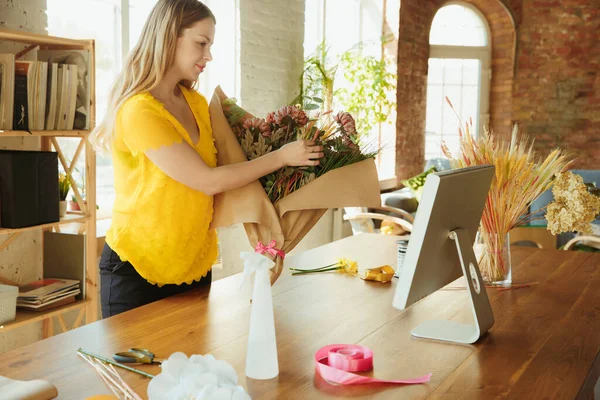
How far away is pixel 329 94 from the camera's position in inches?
250

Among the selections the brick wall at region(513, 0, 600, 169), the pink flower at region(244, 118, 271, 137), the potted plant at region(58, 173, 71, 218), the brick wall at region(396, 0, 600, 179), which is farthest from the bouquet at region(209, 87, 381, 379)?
the brick wall at region(513, 0, 600, 169)

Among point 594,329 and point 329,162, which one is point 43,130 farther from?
point 594,329

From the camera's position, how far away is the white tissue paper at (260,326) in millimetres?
1421

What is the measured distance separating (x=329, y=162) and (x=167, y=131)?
0.47 meters

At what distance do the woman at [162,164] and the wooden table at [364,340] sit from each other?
0.51 feet

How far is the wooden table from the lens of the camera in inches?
56.2

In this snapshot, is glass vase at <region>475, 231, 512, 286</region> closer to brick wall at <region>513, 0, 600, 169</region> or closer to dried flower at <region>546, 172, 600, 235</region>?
dried flower at <region>546, 172, 600, 235</region>

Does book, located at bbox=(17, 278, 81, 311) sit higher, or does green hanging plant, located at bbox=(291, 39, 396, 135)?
green hanging plant, located at bbox=(291, 39, 396, 135)

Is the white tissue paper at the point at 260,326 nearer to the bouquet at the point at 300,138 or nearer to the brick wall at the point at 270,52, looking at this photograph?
the bouquet at the point at 300,138

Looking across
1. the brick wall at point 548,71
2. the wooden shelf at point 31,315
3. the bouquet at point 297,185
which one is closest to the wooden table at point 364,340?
the bouquet at point 297,185

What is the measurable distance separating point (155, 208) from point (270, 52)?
3.75 m

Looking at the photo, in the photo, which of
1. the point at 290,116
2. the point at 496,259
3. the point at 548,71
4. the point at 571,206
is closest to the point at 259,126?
the point at 290,116

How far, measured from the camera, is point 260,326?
1.42m

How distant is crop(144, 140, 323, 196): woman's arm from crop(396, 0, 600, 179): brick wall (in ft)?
24.3
